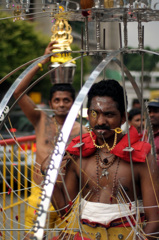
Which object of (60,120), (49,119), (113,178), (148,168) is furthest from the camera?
(49,119)

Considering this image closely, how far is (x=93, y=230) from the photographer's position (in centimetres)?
288

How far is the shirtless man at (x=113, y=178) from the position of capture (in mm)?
2811

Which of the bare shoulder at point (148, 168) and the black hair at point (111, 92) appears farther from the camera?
the black hair at point (111, 92)

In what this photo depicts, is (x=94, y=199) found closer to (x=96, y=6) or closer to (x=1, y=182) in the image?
(x=96, y=6)

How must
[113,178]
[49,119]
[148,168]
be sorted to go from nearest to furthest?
[148,168] < [113,178] < [49,119]

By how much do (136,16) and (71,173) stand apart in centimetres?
115

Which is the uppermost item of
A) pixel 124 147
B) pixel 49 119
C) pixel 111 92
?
pixel 111 92

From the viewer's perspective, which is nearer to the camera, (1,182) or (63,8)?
(63,8)

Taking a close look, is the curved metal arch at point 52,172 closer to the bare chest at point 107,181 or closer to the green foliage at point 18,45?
the bare chest at point 107,181

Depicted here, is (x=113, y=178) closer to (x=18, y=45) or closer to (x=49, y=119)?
(x=49, y=119)

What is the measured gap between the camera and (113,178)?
291cm

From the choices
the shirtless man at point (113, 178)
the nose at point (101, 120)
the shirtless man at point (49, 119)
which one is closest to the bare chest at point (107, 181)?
the shirtless man at point (113, 178)

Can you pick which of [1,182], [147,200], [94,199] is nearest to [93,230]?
[94,199]

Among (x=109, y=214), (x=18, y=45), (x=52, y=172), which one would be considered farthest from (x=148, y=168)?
(x=18, y=45)
